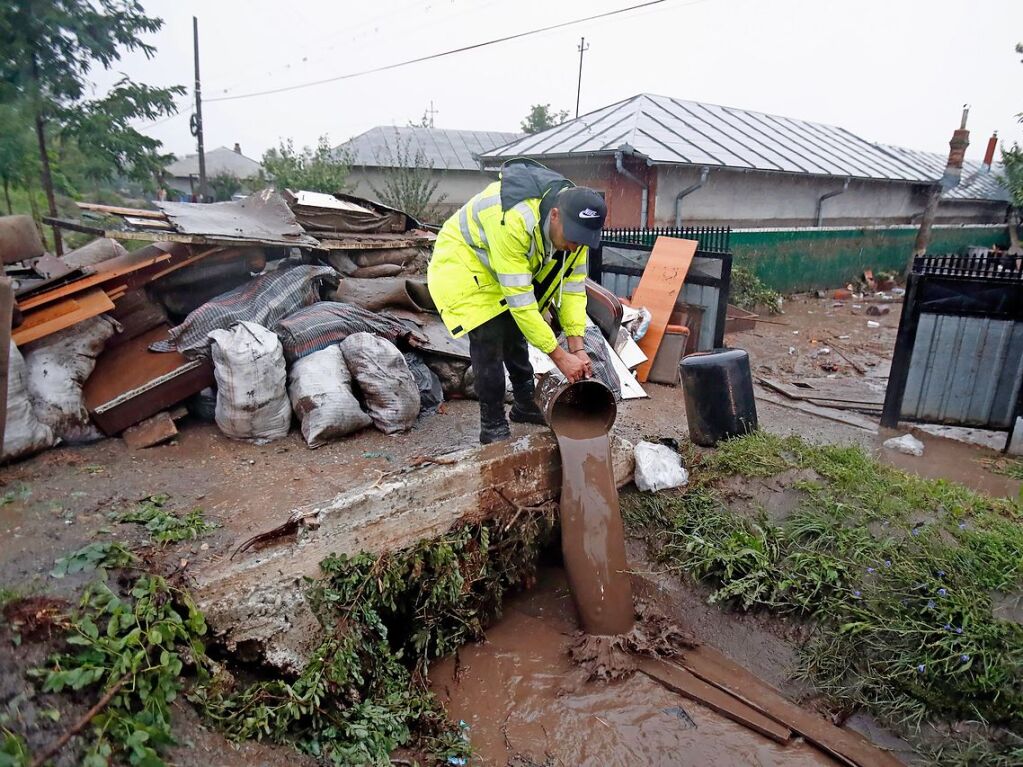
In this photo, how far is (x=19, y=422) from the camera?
3.47 metres

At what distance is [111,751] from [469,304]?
224 centimetres

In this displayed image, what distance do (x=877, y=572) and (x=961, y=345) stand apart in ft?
8.92

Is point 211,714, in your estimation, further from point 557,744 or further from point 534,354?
point 534,354

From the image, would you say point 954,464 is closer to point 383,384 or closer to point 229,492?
point 383,384

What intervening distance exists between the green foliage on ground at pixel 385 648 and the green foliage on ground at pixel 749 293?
8.03 m

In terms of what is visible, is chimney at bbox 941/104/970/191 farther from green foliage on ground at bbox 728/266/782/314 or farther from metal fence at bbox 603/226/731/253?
metal fence at bbox 603/226/731/253

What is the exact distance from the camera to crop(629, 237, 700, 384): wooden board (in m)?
5.87

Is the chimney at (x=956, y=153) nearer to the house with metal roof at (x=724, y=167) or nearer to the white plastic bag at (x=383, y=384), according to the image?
the house with metal roof at (x=724, y=167)

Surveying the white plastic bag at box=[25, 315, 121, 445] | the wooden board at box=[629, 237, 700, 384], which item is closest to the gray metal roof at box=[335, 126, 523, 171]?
the wooden board at box=[629, 237, 700, 384]

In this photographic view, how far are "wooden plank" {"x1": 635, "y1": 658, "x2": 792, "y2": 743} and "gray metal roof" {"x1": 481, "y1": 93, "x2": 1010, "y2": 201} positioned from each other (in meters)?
8.50

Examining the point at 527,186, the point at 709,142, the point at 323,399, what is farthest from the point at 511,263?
the point at 709,142

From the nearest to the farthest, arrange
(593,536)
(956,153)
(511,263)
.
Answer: (511,263), (593,536), (956,153)

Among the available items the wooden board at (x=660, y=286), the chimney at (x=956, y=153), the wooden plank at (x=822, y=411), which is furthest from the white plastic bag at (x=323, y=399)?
the chimney at (x=956, y=153)

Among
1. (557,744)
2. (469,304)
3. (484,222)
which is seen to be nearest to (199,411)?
(469,304)
